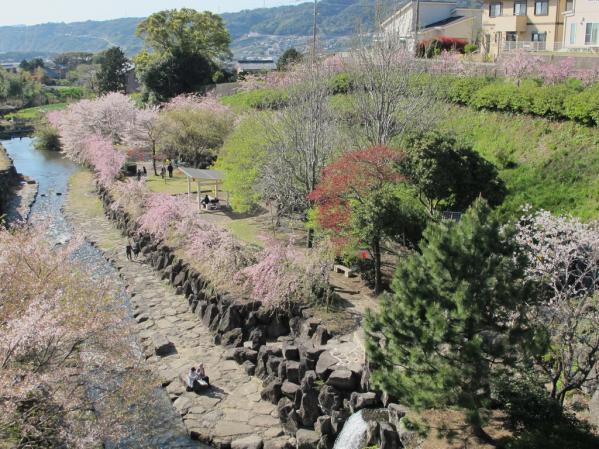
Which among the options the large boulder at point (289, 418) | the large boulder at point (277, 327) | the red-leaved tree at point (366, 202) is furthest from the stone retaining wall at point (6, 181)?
the large boulder at point (289, 418)

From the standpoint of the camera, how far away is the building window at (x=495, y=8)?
46.6 meters

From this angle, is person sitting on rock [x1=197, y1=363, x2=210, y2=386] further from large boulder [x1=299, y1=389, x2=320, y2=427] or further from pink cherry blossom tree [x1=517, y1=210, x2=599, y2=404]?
pink cherry blossom tree [x1=517, y1=210, x2=599, y2=404]

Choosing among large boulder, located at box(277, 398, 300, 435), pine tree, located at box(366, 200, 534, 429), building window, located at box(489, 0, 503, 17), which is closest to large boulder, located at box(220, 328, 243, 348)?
large boulder, located at box(277, 398, 300, 435)

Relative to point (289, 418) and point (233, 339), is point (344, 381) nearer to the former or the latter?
point (289, 418)

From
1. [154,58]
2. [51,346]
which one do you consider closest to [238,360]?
[51,346]

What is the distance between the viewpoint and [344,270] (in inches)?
976

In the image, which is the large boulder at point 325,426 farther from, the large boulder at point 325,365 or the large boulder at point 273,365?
the large boulder at point 273,365

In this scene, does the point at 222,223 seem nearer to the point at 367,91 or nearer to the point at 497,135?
the point at 367,91

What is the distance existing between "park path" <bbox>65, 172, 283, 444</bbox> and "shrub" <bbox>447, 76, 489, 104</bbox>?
19255 mm

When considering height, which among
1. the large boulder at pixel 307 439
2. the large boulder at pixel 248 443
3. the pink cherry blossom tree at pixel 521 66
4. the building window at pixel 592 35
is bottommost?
the large boulder at pixel 248 443

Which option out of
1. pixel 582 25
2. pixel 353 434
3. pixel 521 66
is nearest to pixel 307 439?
pixel 353 434

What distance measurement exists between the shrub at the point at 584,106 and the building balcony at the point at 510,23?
58.5 feet

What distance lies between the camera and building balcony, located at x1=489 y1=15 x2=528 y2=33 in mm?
45125

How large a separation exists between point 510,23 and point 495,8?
6.92ft
